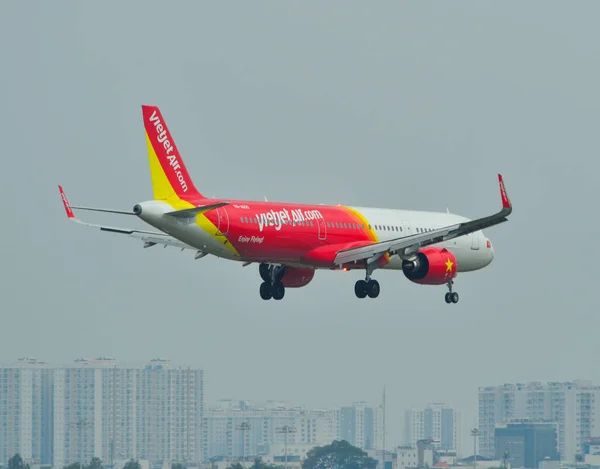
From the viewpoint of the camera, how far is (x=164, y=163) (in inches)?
3150

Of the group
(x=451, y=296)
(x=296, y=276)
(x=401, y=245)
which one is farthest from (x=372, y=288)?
(x=451, y=296)

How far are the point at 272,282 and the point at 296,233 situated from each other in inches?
271

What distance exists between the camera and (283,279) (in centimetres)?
8975

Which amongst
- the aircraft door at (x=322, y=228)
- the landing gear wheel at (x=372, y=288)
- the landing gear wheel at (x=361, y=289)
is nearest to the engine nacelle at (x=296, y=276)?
the landing gear wheel at (x=361, y=289)

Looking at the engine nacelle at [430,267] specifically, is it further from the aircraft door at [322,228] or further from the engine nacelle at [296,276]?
the engine nacelle at [296,276]

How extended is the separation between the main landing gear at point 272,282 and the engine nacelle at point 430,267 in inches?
281

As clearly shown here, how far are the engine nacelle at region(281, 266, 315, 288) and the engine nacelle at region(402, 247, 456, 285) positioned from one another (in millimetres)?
5794

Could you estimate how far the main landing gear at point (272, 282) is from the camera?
89.3m

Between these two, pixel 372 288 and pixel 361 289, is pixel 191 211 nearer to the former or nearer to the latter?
pixel 361 289

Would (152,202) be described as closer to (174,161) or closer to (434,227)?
(174,161)

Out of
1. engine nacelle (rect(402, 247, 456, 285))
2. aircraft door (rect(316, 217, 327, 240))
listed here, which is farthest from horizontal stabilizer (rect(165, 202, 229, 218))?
engine nacelle (rect(402, 247, 456, 285))

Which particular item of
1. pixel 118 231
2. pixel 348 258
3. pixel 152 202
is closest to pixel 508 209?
pixel 348 258

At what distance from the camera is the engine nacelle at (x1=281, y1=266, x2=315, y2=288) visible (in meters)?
89.8

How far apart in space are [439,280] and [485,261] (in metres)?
8.03
